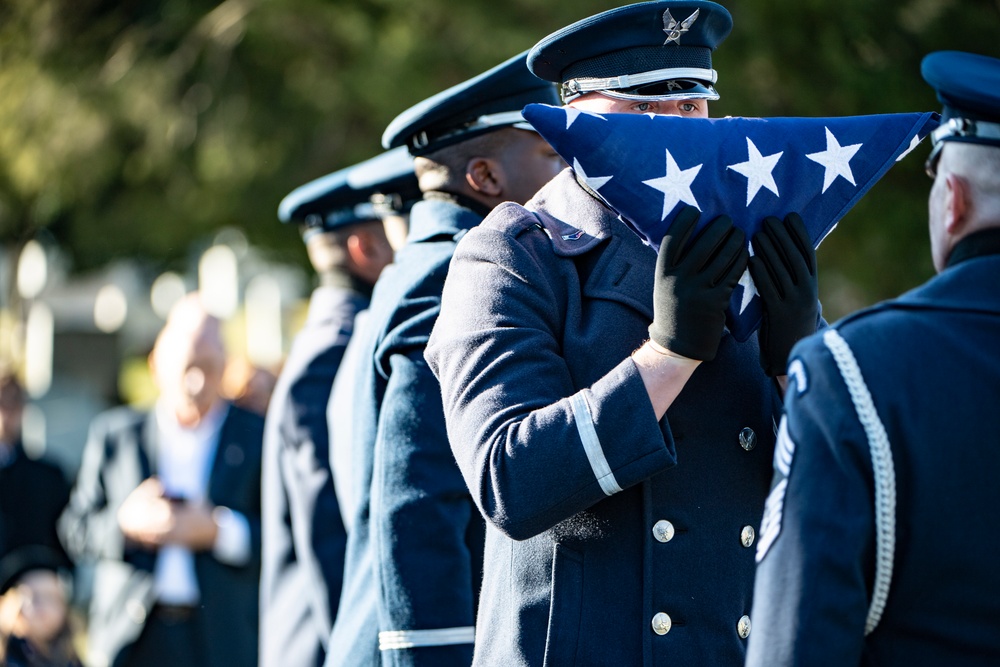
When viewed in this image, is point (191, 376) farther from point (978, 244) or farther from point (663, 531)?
point (978, 244)

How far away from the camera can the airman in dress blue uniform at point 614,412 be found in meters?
2.28

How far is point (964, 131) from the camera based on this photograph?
1.97 metres

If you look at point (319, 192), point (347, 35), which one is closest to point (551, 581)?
point (319, 192)

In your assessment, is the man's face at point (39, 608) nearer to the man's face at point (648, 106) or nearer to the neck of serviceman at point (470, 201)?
the neck of serviceman at point (470, 201)

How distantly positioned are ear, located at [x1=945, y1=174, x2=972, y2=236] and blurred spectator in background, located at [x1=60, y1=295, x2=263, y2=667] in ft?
14.4

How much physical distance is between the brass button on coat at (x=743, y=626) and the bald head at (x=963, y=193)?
792mm

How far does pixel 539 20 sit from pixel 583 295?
19.2 feet

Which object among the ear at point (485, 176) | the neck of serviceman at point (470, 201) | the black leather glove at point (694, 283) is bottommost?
the black leather glove at point (694, 283)

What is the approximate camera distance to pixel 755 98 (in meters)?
7.27

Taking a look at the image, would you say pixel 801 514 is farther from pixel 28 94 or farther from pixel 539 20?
pixel 28 94

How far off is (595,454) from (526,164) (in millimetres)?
1512

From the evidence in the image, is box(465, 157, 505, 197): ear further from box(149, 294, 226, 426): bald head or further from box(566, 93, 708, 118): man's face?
box(149, 294, 226, 426): bald head

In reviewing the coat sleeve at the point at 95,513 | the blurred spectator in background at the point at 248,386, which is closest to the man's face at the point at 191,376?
the coat sleeve at the point at 95,513

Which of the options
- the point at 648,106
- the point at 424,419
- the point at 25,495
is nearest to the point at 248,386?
the point at 25,495
